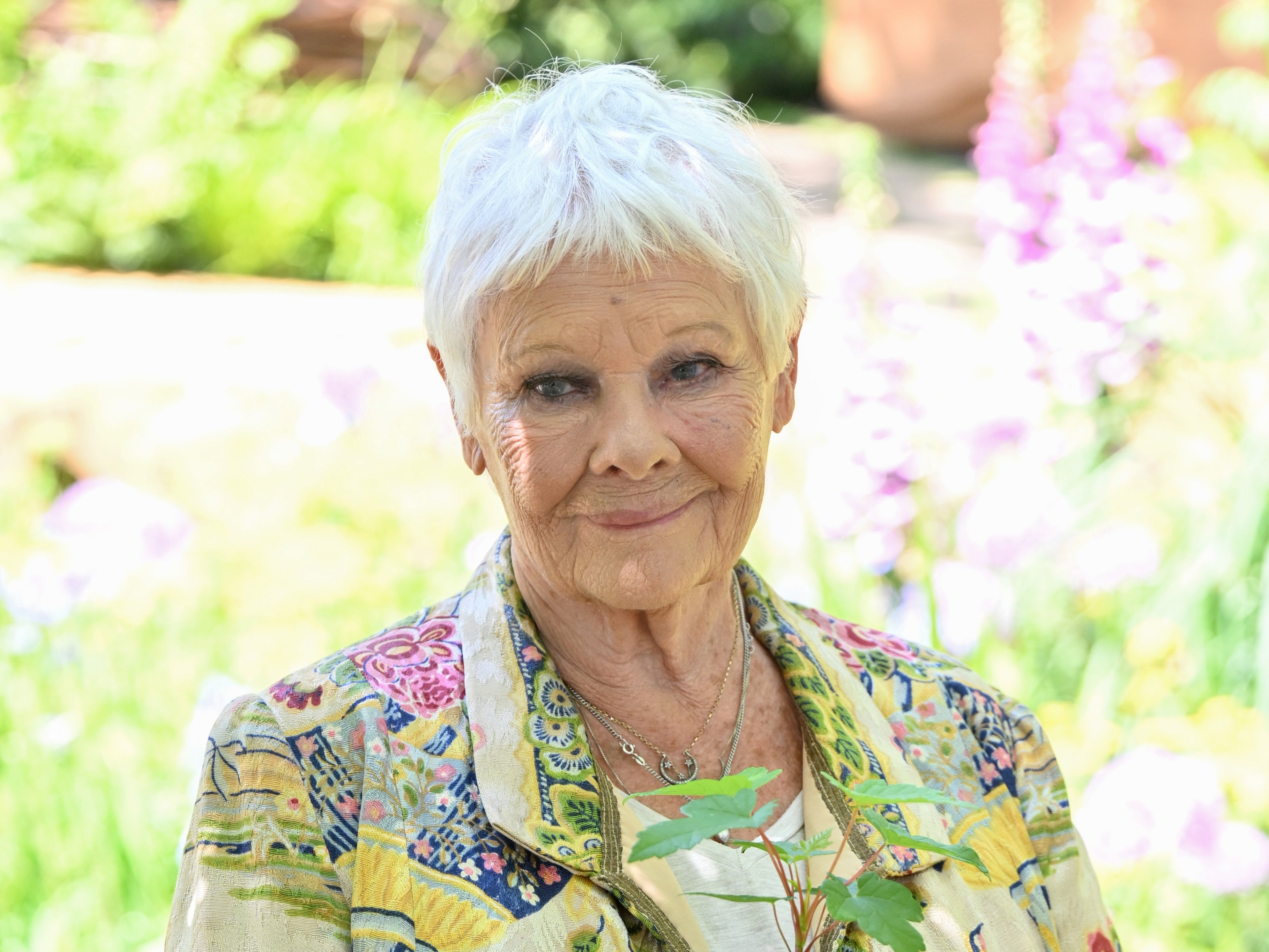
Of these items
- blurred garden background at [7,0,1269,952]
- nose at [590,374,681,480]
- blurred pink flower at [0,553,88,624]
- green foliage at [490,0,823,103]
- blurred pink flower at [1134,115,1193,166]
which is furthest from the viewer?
green foliage at [490,0,823,103]

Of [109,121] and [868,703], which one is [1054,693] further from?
[109,121]

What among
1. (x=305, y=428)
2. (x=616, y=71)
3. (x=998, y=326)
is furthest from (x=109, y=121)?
(x=616, y=71)

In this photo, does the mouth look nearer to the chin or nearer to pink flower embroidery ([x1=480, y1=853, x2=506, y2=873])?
the chin

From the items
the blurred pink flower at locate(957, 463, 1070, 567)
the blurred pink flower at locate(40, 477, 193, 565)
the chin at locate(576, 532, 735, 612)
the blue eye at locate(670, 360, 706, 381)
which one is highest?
the blue eye at locate(670, 360, 706, 381)

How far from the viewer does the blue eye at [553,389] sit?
5.11 feet

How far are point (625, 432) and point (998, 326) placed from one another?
3.05m

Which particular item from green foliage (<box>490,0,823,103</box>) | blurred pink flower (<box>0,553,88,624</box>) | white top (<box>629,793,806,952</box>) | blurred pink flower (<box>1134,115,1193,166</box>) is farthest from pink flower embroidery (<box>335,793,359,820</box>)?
green foliage (<box>490,0,823,103</box>)

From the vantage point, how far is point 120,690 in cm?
350

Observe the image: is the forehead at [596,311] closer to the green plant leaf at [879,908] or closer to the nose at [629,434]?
the nose at [629,434]

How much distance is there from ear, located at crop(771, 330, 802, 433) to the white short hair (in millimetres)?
87

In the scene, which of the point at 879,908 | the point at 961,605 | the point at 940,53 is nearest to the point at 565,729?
the point at 879,908

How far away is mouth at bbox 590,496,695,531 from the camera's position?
1.57m

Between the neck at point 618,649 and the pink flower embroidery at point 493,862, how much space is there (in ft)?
0.96

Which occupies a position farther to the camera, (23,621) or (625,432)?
(23,621)
